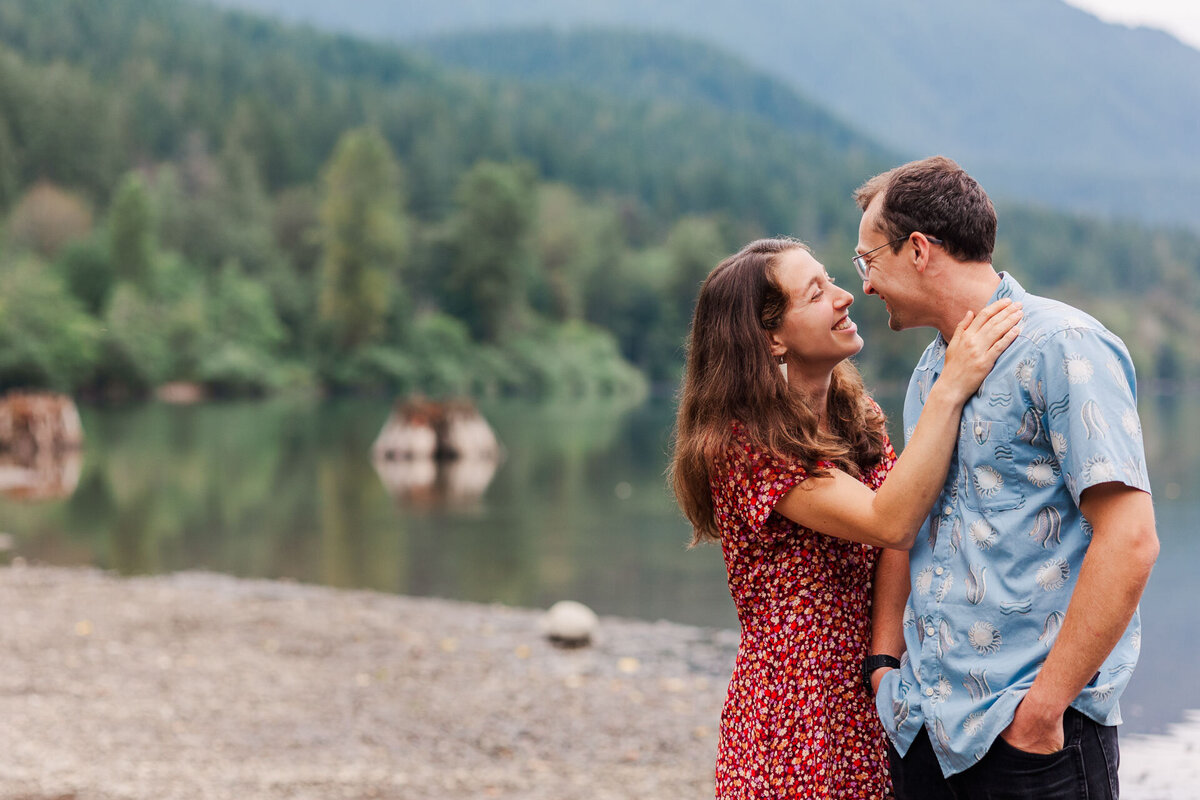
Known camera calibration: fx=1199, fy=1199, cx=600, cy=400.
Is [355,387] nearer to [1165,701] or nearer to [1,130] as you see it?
[1,130]

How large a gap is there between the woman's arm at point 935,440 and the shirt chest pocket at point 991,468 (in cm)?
5

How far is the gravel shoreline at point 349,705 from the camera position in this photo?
20.9 feet

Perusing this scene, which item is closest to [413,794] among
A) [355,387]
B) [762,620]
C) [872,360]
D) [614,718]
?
[614,718]

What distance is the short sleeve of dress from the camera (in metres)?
2.67

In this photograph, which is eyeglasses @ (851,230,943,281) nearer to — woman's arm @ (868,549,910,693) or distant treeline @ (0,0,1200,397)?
woman's arm @ (868,549,910,693)

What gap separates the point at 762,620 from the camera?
2.81m

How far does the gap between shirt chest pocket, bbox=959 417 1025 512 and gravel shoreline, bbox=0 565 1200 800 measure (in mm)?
4239

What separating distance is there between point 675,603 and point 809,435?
11181mm

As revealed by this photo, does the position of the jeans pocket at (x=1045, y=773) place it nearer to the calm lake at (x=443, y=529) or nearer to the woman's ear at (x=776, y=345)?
the woman's ear at (x=776, y=345)

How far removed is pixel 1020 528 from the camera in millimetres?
2383

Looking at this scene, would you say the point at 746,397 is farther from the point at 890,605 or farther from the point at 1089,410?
the point at 1089,410

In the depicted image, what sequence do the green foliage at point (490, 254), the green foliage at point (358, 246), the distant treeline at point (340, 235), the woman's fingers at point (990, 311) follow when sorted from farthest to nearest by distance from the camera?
the green foliage at point (490, 254)
the green foliage at point (358, 246)
the distant treeline at point (340, 235)
the woman's fingers at point (990, 311)

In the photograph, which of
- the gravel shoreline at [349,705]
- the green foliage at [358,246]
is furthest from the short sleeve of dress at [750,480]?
the green foliage at [358,246]

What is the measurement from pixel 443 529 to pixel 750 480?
17616 mm
